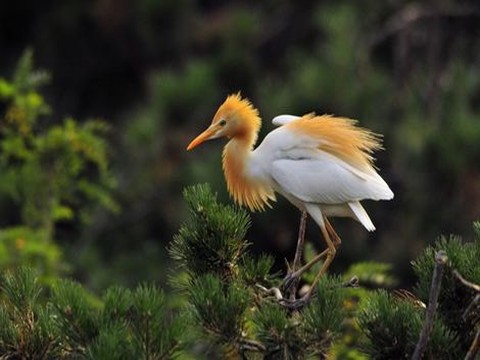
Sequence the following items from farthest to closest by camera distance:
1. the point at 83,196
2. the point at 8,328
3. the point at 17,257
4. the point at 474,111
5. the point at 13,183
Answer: the point at 474,111 → the point at 83,196 → the point at 13,183 → the point at 17,257 → the point at 8,328

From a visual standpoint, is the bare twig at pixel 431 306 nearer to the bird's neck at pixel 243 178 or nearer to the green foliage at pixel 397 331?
the green foliage at pixel 397 331

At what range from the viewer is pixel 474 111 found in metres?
11.3

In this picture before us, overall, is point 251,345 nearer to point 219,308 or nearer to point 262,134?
point 219,308

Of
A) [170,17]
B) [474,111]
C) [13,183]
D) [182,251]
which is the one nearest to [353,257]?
[474,111]

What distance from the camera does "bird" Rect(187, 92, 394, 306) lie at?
15.2 ft

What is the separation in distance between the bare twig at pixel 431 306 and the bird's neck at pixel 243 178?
4.14ft

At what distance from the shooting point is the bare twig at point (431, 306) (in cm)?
354

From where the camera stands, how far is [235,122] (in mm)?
4824

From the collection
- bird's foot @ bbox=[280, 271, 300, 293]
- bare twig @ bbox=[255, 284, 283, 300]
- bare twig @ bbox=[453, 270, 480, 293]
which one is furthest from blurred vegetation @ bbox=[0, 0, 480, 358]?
bare twig @ bbox=[453, 270, 480, 293]

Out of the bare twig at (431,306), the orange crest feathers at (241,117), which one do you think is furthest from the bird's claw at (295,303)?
the orange crest feathers at (241,117)

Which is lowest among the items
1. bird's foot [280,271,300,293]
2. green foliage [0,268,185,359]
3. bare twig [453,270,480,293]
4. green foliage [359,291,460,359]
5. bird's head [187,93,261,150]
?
green foliage [359,291,460,359]

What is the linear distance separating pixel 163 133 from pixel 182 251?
764cm

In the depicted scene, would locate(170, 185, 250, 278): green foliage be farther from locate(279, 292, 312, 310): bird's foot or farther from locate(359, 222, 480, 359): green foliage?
locate(359, 222, 480, 359): green foliage

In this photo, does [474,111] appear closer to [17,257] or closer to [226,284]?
[17,257]
